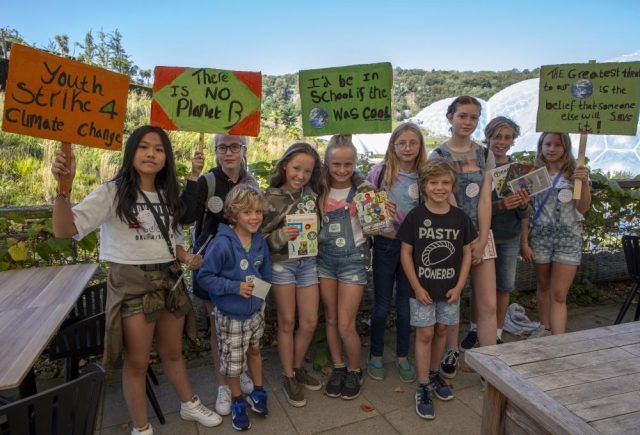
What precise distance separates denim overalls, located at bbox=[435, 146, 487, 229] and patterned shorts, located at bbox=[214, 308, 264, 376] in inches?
65.7

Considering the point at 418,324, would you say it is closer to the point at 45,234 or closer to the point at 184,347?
the point at 184,347

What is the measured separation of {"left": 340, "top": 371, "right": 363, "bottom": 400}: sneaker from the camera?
9.54 ft

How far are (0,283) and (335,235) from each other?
2.11 meters

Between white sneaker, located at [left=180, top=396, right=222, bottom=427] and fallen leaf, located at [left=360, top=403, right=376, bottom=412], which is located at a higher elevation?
white sneaker, located at [left=180, top=396, right=222, bottom=427]

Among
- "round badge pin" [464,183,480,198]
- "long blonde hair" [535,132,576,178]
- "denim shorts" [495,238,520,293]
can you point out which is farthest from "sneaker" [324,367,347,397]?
"long blonde hair" [535,132,576,178]

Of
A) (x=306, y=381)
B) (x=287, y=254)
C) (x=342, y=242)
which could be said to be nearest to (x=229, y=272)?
(x=287, y=254)

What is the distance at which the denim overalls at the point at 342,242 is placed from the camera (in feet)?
9.25

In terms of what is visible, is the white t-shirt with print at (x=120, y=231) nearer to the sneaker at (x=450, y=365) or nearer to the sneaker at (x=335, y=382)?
the sneaker at (x=335, y=382)

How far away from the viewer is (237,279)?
251 centimetres

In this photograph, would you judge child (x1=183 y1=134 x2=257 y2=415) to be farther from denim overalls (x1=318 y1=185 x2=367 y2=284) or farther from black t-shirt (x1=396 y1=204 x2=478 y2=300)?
black t-shirt (x1=396 y1=204 x2=478 y2=300)

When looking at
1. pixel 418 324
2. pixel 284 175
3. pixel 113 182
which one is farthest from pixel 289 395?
pixel 113 182

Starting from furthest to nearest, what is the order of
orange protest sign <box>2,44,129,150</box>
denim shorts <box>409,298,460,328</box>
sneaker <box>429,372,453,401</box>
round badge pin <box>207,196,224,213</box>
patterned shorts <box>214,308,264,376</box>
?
sneaker <box>429,372,453,401</box>, denim shorts <box>409,298,460,328</box>, round badge pin <box>207,196,224,213</box>, patterned shorts <box>214,308,264,376</box>, orange protest sign <box>2,44,129,150</box>

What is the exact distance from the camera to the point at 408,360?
11.1 ft

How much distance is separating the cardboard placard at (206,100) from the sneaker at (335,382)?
1793 mm
